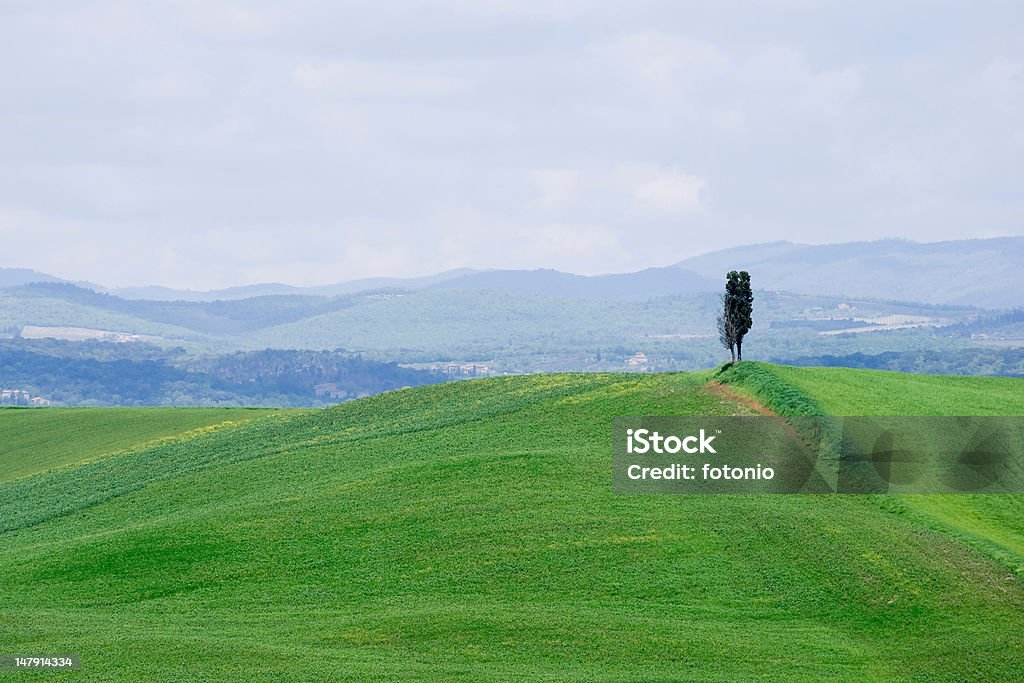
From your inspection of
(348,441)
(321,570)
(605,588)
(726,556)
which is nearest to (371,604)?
(321,570)

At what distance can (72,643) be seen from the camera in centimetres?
3509

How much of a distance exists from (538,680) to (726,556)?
12.5m

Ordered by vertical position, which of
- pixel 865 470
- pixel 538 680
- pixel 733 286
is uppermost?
pixel 733 286

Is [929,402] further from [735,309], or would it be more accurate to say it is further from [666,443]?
[666,443]

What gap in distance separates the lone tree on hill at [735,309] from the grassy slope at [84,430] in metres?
40.4

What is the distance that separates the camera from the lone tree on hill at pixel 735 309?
70.1 meters

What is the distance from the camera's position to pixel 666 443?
183ft

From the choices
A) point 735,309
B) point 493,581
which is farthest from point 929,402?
point 493,581

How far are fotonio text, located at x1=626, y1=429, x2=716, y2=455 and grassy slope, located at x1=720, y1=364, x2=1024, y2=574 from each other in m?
5.23

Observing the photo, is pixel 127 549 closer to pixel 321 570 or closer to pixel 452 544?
pixel 321 570

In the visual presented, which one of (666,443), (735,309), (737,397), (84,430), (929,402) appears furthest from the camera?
(84,430)

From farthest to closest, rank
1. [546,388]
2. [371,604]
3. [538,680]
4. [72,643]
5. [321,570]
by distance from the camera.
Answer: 1. [546,388]
2. [321,570]
3. [371,604]
4. [72,643]
5. [538,680]

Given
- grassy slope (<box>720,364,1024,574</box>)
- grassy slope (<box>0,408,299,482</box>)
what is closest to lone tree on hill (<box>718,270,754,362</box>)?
grassy slope (<box>720,364,1024,574</box>)

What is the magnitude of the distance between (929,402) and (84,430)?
222ft
